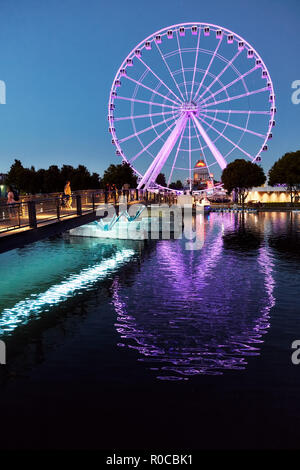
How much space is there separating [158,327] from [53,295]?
5062 millimetres

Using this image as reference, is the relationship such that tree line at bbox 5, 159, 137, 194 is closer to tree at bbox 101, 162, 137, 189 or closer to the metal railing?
tree at bbox 101, 162, 137, 189

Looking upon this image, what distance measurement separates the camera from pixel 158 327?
1103cm

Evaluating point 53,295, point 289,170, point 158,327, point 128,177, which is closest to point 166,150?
point 128,177

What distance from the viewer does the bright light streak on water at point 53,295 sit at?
39.1ft

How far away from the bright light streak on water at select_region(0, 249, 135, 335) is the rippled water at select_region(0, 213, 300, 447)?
0.04 m

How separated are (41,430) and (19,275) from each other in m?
12.4

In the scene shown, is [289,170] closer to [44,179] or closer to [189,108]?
[189,108]

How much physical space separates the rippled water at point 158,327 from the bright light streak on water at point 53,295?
0.04 meters

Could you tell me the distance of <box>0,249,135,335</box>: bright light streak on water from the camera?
39.1 feet

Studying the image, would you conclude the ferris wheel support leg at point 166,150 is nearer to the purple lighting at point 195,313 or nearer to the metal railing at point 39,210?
the metal railing at point 39,210

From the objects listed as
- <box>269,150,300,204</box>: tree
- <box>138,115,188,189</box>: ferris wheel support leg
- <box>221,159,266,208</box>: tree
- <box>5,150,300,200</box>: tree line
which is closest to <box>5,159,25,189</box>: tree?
<box>5,150,300,200</box>: tree line
